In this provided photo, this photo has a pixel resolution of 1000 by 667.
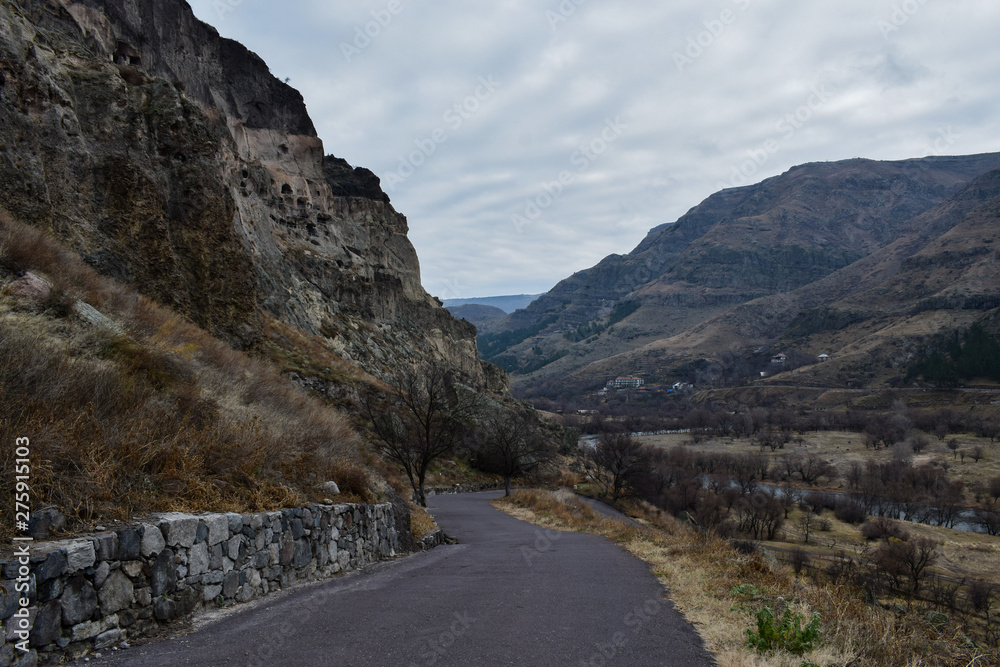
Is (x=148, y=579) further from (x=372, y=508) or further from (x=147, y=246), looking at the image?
(x=147, y=246)

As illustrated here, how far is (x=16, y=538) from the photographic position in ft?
14.4

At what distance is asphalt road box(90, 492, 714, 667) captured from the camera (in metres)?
5.13

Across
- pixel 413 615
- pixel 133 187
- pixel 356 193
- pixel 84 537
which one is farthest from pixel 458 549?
pixel 356 193

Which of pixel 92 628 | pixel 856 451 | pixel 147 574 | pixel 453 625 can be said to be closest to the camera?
pixel 92 628

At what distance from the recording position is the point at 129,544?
203 inches

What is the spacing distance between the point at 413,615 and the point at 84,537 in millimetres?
3637

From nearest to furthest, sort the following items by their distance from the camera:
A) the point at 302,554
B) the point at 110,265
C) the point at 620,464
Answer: the point at 302,554 → the point at 110,265 → the point at 620,464

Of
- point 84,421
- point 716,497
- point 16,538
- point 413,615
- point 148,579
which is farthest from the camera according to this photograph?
point 716,497

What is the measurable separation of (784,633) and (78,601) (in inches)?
265

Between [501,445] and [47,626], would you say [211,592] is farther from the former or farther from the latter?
[501,445]

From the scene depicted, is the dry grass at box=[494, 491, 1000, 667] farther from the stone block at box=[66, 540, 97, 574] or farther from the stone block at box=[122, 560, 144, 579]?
the stone block at box=[66, 540, 97, 574]

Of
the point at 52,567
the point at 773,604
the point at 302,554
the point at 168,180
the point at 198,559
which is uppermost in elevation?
the point at 168,180

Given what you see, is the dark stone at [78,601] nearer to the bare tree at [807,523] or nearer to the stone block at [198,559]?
the stone block at [198,559]

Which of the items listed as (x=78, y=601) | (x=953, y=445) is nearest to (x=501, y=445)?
(x=78, y=601)
